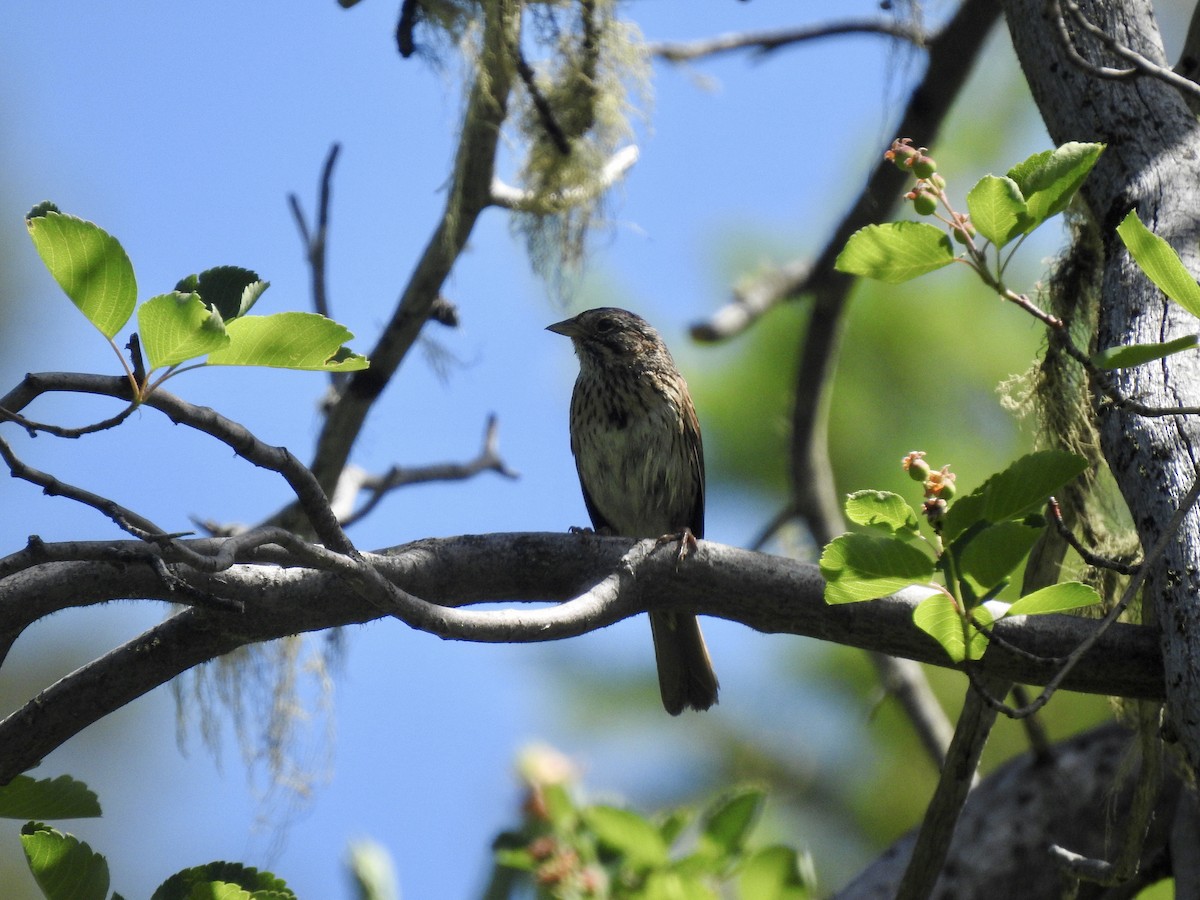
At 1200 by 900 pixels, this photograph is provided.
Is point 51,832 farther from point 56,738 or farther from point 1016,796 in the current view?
point 1016,796

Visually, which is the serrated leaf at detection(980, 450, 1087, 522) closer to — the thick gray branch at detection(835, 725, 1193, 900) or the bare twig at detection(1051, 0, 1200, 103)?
the bare twig at detection(1051, 0, 1200, 103)

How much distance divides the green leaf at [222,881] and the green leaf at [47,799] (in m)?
0.25

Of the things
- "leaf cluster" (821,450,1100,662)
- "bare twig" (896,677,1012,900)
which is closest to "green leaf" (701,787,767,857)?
"bare twig" (896,677,1012,900)

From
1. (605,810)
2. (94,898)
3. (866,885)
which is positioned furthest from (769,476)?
(94,898)

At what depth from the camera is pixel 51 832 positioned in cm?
189

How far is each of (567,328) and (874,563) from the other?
3.08 m

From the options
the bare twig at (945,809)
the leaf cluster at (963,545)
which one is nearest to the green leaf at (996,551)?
the leaf cluster at (963,545)

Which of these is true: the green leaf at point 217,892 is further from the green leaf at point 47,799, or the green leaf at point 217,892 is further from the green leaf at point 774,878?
the green leaf at point 774,878

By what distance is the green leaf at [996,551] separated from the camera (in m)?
1.89

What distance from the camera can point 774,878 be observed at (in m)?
2.83

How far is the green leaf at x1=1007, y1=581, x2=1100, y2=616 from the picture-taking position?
1.98 m

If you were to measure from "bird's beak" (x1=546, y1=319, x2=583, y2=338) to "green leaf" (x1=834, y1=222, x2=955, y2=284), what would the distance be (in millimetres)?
2898

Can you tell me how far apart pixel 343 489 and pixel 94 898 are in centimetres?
278

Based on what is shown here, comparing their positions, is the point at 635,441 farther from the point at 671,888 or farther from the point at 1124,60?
the point at 1124,60
